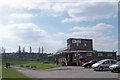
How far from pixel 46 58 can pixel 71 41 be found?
5380 centimetres

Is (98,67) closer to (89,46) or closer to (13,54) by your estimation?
(89,46)

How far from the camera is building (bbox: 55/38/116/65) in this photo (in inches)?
2899

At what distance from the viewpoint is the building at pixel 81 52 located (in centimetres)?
7362

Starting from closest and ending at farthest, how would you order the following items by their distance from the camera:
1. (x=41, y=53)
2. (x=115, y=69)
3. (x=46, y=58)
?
1. (x=115, y=69)
2. (x=46, y=58)
3. (x=41, y=53)

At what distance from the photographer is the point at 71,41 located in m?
83.5

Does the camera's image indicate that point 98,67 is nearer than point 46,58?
Yes

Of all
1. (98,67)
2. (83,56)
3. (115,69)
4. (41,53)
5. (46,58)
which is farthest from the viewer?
(41,53)

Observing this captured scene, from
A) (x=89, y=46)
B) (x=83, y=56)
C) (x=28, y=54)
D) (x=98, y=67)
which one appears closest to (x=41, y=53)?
(x=28, y=54)

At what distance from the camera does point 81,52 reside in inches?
2913

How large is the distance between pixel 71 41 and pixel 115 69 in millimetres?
51627

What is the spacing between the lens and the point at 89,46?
85.0m

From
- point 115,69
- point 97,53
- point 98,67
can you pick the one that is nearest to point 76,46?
point 97,53

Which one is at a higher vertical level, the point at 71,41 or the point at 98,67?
the point at 71,41

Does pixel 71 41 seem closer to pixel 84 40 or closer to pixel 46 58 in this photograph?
pixel 84 40
